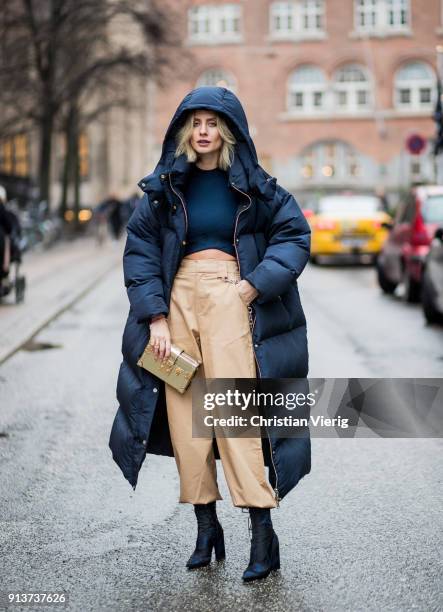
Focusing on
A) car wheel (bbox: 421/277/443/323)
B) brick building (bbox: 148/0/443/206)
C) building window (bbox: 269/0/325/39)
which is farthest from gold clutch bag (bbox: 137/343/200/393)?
building window (bbox: 269/0/325/39)

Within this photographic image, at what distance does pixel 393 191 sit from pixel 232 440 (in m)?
49.5

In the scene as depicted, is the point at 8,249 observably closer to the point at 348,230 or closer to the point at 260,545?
the point at 348,230

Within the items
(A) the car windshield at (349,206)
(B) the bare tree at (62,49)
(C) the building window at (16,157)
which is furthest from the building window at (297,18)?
(A) the car windshield at (349,206)

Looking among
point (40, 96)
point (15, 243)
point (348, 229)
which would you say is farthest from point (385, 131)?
point (15, 243)

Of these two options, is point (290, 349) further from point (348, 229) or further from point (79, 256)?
point (79, 256)

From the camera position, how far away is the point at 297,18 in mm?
53281

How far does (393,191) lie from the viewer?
5234cm

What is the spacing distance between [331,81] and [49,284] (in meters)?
36.6

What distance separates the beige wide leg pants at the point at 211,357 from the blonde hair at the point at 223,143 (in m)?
0.38

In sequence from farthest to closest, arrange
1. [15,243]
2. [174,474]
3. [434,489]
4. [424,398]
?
[15,243]
[424,398]
[174,474]
[434,489]

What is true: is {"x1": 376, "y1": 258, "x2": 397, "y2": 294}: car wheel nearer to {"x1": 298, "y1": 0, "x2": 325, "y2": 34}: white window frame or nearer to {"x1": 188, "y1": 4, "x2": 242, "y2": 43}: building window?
{"x1": 298, "y1": 0, "x2": 325, "y2": 34}: white window frame

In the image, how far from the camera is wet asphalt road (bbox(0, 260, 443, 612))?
3.86m

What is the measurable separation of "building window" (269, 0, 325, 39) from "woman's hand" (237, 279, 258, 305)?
5082 cm

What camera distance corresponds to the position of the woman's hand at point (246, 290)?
3.93m
